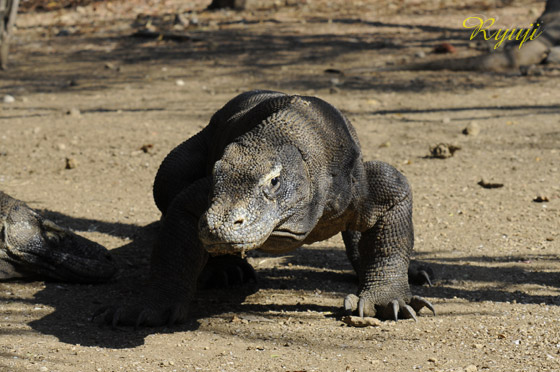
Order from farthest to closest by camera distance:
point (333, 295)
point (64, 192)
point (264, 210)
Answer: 1. point (64, 192)
2. point (333, 295)
3. point (264, 210)

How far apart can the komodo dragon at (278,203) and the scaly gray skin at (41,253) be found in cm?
49

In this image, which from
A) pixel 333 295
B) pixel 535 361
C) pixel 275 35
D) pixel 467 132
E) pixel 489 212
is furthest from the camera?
pixel 275 35

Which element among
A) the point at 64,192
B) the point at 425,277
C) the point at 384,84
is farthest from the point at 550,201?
the point at 384,84

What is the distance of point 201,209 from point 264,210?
0.70 metres

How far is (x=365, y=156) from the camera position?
20.6ft

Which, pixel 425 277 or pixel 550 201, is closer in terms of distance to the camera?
pixel 425 277

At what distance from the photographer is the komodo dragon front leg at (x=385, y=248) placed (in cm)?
338

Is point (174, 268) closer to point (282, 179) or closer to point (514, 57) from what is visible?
point (282, 179)

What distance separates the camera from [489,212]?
4977mm

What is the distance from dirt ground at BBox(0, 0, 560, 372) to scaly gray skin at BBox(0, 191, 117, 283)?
3.0 inches

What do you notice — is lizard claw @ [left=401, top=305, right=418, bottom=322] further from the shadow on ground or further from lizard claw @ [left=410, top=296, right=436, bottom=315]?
the shadow on ground

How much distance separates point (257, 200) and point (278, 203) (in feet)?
0.37

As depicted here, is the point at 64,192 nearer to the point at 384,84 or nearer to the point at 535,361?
the point at 535,361

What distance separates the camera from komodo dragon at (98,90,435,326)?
259 centimetres
